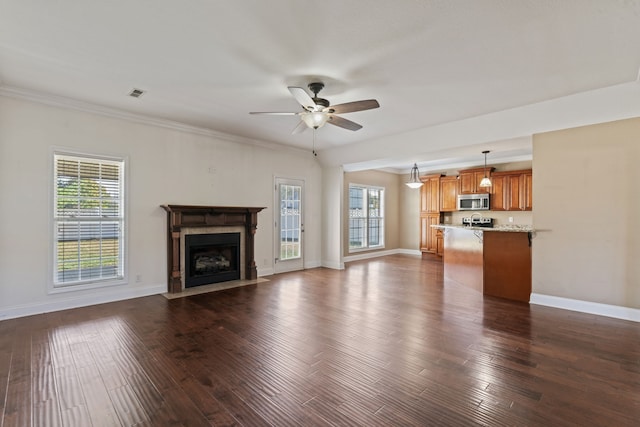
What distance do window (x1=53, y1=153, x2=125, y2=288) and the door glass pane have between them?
3087mm

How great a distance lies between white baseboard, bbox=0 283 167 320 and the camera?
3.83m

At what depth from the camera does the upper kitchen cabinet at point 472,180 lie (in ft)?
26.1

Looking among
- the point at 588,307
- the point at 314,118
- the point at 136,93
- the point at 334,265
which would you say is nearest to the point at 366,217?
the point at 334,265

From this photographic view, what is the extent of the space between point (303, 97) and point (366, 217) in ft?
21.0

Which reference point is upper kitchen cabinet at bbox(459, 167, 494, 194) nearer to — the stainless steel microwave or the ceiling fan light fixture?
the stainless steel microwave

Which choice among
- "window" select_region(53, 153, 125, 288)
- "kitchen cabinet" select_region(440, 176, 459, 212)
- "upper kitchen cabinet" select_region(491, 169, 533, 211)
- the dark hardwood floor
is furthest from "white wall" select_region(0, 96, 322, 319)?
"upper kitchen cabinet" select_region(491, 169, 533, 211)

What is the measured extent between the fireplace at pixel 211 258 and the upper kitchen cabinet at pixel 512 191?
6418 millimetres

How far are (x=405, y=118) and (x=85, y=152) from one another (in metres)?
4.77

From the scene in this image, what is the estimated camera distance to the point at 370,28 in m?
2.54

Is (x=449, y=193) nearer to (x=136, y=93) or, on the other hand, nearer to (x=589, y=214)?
(x=589, y=214)

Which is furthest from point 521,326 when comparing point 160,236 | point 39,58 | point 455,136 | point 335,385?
point 39,58

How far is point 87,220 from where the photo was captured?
438cm

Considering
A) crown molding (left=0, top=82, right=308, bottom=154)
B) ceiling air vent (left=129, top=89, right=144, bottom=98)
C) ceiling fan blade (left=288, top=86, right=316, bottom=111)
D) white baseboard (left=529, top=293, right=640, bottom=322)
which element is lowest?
white baseboard (left=529, top=293, right=640, bottom=322)

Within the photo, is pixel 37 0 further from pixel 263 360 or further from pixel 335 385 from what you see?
pixel 335 385
